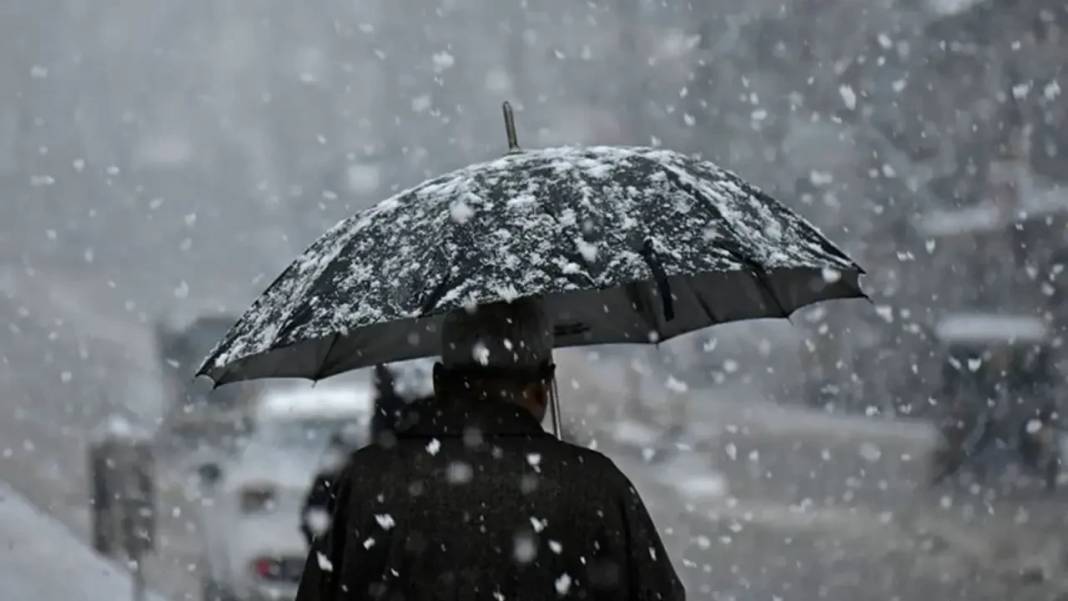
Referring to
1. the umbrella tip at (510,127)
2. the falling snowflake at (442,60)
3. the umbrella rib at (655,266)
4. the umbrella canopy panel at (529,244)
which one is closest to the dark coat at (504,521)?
the umbrella canopy panel at (529,244)

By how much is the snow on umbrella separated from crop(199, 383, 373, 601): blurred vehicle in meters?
4.85

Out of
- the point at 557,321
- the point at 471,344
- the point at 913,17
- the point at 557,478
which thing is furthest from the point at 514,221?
the point at 913,17

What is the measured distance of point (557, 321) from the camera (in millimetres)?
3881

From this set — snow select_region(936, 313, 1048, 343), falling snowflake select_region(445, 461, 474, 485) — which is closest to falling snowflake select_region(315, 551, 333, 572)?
falling snowflake select_region(445, 461, 474, 485)

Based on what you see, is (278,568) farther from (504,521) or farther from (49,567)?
(504,521)

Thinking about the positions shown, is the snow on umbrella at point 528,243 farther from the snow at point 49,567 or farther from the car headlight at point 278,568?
the snow at point 49,567

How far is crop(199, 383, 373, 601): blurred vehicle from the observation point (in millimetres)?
8227

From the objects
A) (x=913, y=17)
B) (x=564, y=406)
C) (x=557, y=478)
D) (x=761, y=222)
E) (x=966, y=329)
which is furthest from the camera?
(x=564, y=406)

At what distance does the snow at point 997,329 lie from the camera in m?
16.0

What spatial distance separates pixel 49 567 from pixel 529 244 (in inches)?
260

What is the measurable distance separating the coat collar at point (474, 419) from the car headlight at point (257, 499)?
21.1 feet

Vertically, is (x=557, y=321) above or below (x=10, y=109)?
below

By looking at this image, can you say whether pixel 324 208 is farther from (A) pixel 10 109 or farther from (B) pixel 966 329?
(B) pixel 966 329

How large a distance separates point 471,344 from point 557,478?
29cm
